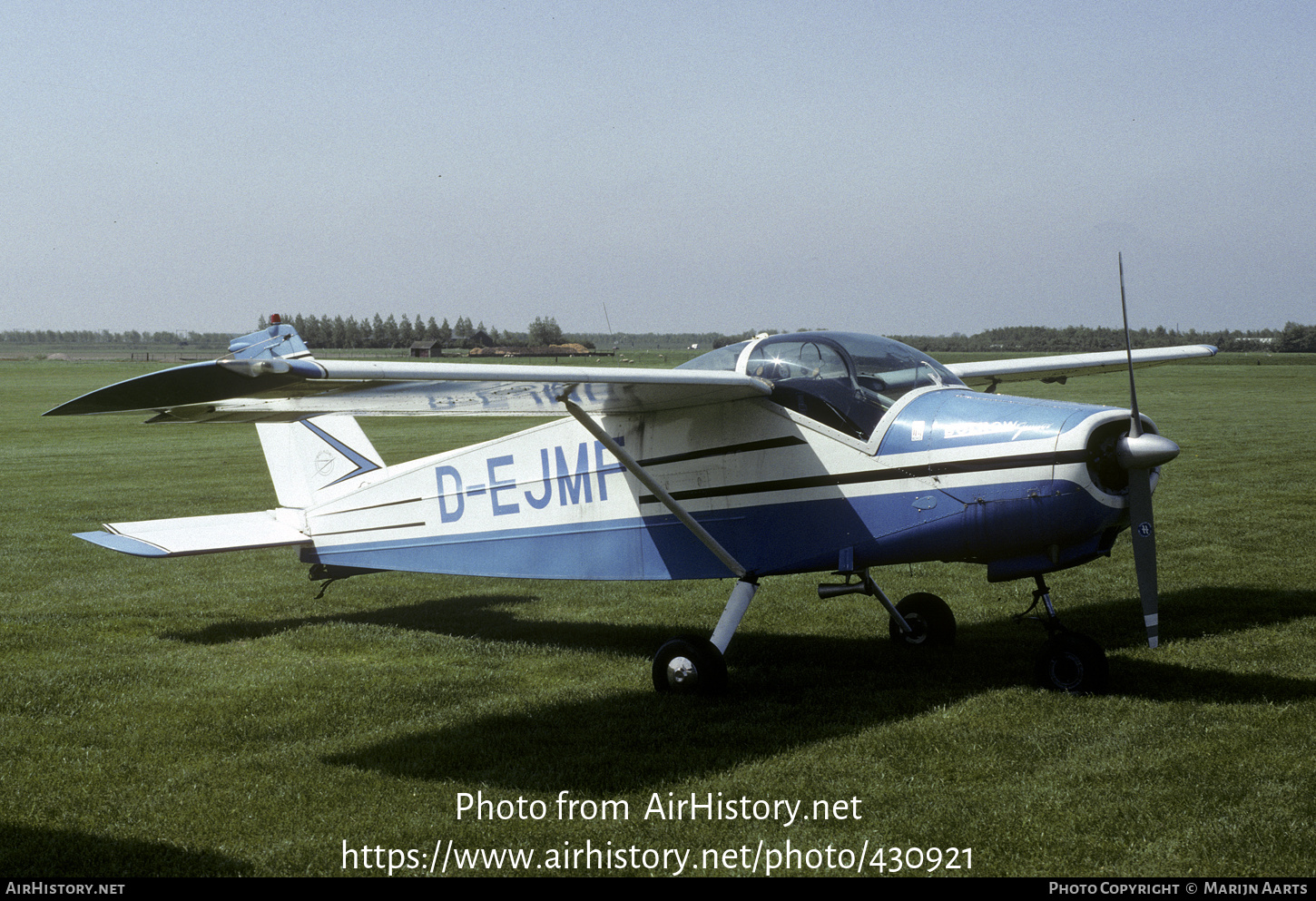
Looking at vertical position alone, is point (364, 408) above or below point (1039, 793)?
above

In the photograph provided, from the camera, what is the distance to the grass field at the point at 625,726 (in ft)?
15.3

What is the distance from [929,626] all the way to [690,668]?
7.86 ft

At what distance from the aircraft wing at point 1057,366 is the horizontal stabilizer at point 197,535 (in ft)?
20.2

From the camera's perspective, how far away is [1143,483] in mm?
6098

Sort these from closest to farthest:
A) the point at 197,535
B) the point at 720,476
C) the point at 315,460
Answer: the point at 720,476 < the point at 197,535 < the point at 315,460

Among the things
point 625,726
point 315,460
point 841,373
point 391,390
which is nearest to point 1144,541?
point 841,373

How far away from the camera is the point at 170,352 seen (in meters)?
135

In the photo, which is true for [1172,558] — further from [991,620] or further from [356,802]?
[356,802]

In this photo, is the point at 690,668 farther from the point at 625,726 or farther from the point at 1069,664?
the point at 1069,664

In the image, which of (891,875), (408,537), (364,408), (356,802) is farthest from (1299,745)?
(408,537)

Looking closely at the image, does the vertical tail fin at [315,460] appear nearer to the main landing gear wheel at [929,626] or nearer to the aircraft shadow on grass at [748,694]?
the aircraft shadow on grass at [748,694]

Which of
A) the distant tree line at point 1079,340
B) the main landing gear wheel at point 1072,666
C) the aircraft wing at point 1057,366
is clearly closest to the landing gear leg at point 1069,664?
the main landing gear wheel at point 1072,666

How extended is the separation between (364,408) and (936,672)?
175 inches

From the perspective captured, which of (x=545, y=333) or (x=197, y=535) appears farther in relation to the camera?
(x=545, y=333)
